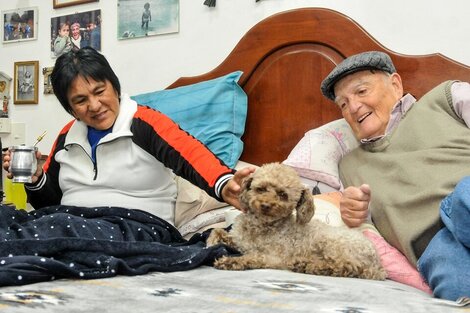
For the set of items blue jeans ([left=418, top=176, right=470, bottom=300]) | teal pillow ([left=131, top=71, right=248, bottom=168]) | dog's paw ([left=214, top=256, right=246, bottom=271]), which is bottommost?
dog's paw ([left=214, top=256, right=246, bottom=271])

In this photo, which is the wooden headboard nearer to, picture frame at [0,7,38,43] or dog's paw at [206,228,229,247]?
dog's paw at [206,228,229,247]

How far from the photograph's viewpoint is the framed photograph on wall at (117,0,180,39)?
2.38 m

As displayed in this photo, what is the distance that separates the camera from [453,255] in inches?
41.6

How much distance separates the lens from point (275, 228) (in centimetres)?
132

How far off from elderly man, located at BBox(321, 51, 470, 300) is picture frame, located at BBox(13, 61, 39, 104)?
1.76 meters

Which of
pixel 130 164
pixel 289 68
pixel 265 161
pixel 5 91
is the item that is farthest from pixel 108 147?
pixel 5 91

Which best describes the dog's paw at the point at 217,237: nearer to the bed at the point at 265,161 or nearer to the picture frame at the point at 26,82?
the bed at the point at 265,161

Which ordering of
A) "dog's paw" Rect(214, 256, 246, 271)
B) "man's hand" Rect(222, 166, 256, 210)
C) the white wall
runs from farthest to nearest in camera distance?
the white wall
"man's hand" Rect(222, 166, 256, 210)
"dog's paw" Rect(214, 256, 246, 271)

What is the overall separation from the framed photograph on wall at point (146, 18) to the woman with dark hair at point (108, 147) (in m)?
0.78

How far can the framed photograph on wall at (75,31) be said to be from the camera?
8.57 feet

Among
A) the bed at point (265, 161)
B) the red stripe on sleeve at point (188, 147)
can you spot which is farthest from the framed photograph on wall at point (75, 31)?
the red stripe on sleeve at point (188, 147)

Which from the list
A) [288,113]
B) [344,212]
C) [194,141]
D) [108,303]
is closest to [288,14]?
[288,113]

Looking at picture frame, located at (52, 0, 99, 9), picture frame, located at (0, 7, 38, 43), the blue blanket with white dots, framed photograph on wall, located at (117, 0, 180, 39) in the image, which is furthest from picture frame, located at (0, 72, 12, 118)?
the blue blanket with white dots

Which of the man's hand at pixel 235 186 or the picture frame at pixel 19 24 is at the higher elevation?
the picture frame at pixel 19 24
